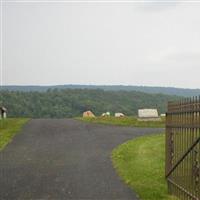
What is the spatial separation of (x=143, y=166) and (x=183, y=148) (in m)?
4.03

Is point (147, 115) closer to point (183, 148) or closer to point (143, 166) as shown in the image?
point (143, 166)

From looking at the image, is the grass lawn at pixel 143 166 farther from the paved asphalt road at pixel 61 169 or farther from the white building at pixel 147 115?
the white building at pixel 147 115

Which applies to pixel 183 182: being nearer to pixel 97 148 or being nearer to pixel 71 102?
pixel 97 148

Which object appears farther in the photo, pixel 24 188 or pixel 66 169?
pixel 66 169

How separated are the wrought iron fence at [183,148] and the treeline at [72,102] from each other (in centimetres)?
4877

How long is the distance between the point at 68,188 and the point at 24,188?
89cm

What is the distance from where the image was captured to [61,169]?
43.7 feet

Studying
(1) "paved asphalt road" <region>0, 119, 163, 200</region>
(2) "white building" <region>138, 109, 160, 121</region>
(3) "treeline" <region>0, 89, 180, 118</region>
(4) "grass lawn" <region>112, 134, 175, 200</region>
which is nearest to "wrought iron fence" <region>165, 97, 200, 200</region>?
(4) "grass lawn" <region>112, 134, 175, 200</region>

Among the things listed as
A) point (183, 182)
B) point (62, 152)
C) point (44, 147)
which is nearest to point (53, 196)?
point (183, 182)

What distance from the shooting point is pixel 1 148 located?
59.4ft

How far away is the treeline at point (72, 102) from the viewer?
64.3 metres

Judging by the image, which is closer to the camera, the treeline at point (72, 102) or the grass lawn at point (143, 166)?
the grass lawn at point (143, 166)

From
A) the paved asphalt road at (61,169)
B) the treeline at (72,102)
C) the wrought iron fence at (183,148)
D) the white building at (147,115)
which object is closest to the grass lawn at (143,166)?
the paved asphalt road at (61,169)

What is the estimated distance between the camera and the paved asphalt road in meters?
10.3
